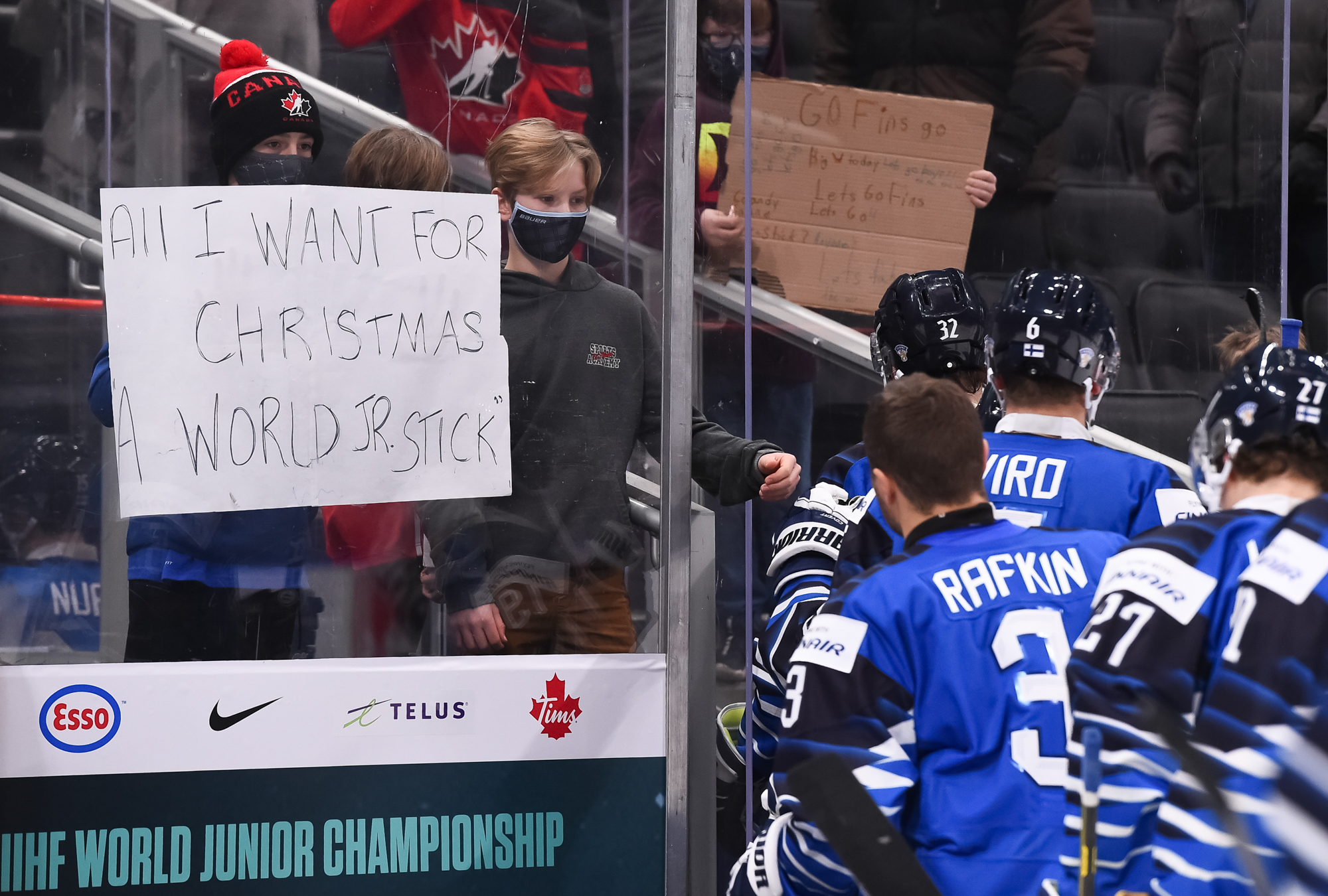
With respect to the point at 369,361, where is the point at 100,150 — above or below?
above

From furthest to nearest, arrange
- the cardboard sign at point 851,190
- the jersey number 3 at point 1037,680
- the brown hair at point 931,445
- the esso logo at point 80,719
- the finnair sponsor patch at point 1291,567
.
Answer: the cardboard sign at point 851,190 < the esso logo at point 80,719 < the brown hair at point 931,445 < the jersey number 3 at point 1037,680 < the finnair sponsor patch at point 1291,567

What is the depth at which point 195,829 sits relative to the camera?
2.55 m

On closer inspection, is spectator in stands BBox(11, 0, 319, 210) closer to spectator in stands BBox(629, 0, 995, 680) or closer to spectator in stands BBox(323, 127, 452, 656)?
spectator in stands BBox(323, 127, 452, 656)

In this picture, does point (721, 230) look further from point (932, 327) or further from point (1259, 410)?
point (1259, 410)

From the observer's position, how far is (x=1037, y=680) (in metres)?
2.01

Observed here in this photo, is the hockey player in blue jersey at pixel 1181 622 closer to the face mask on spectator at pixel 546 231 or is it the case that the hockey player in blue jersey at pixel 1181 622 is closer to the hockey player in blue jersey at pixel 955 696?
the hockey player in blue jersey at pixel 955 696

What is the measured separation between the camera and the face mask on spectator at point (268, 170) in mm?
2594

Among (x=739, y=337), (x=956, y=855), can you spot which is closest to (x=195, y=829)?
(x=956, y=855)

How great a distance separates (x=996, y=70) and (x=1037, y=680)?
11.1 feet

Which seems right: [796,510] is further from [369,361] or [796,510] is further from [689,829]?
[369,361]

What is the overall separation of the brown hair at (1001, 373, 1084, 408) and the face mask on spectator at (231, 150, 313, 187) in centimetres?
146

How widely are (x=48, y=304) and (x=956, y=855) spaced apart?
1.94m

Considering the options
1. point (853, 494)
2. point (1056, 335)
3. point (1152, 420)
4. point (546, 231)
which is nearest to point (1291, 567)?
point (1056, 335)

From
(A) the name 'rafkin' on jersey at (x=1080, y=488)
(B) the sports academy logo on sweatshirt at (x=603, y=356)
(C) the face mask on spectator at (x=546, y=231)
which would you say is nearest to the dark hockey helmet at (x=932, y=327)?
(A) the name 'rafkin' on jersey at (x=1080, y=488)
